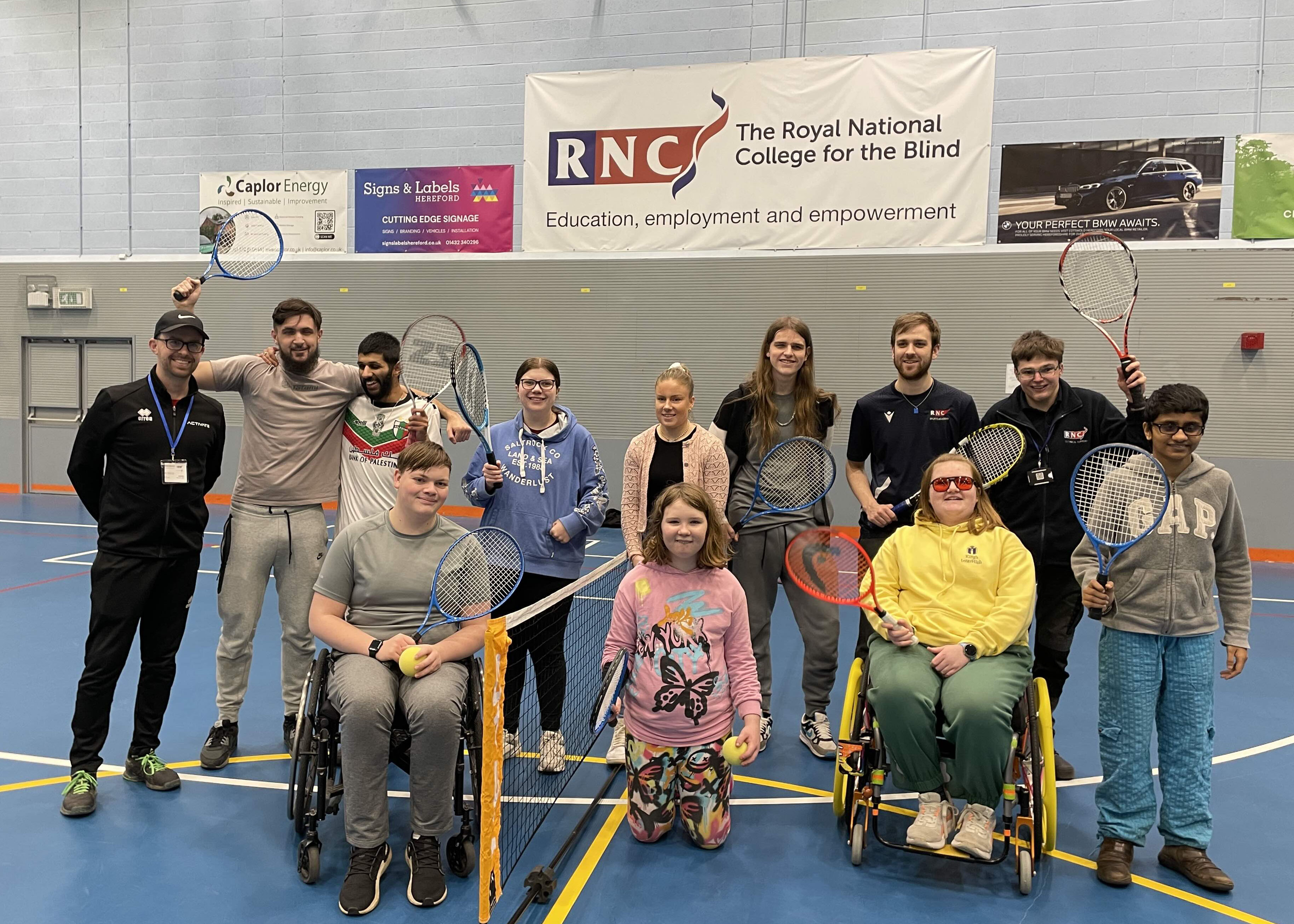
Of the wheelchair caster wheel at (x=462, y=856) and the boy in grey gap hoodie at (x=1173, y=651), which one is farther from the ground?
the boy in grey gap hoodie at (x=1173, y=651)

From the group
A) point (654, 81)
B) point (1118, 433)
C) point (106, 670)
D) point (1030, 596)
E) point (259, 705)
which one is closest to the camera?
point (1030, 596)

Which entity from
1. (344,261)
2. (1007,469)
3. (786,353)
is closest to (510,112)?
(344,261)

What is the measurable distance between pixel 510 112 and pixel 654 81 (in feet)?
8.94

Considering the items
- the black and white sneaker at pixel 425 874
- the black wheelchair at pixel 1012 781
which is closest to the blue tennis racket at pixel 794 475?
the black wheelchair at pixel 1012 781

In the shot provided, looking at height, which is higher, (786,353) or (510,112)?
(510,112)

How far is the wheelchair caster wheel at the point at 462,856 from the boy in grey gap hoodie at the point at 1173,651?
236cm

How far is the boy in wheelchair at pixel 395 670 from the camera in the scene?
9.72 feet

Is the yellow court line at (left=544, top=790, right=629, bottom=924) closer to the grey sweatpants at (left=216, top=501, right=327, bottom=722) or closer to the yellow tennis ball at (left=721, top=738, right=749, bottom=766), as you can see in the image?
the yellow tennis ball at (left=721, top=738, right=749, bottom=766)

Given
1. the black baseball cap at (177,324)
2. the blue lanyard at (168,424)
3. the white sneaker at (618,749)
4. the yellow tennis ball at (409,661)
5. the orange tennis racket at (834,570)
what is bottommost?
the white sneaker at (618,749)

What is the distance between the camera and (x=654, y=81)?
9.95m

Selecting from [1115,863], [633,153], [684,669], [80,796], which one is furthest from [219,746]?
[633,153]

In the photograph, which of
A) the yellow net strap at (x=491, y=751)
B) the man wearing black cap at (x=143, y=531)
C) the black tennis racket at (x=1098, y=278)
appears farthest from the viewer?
the black tennis racket at (x=1098, y=278)

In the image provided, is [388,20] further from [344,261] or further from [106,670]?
[106,670]

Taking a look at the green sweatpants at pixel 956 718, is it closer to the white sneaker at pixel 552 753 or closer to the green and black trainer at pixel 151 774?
the white sneaker at pixel 552 753
